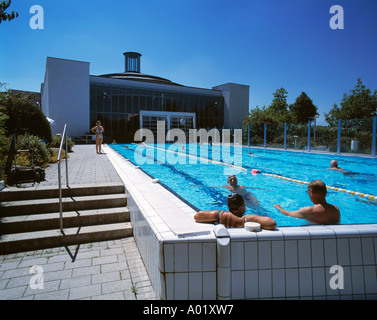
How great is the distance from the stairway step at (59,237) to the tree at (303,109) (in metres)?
46.2

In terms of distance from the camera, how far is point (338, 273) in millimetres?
2242

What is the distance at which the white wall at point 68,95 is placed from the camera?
24.1 metres

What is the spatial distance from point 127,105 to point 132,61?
13131 millimetres

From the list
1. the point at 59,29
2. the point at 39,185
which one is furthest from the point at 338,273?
the point at 59,29

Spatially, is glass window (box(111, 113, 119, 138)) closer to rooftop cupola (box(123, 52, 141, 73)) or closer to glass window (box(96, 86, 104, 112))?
glass window (box(96, 86, 104, 112))

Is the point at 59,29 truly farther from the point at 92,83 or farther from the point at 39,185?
the point at 92,83

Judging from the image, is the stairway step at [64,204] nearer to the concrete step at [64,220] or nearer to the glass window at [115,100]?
the concrete step at [64,220]

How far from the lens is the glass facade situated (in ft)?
87.1

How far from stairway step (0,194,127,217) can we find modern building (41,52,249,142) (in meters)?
22.4

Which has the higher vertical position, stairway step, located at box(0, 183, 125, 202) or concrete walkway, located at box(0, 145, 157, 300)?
stairway step, located at box(0, 183, 125, 202)

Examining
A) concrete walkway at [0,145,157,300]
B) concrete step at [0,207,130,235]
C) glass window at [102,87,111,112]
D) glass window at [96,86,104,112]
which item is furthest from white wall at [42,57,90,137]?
concrete walkway at [0,145,157,300]

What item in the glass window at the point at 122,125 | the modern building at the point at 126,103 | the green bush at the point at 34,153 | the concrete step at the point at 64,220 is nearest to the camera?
the concrete step at the point at 64,220

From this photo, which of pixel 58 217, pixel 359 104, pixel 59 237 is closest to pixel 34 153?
pixel 58 217

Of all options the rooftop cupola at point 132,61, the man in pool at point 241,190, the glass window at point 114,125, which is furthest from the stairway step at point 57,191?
the rooftop cupola at point 132,61
